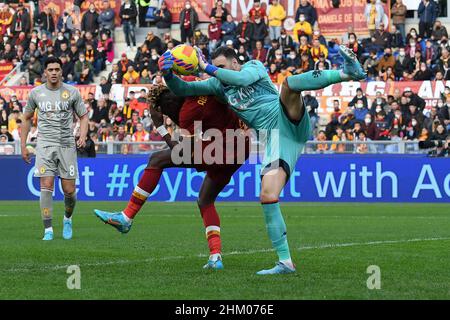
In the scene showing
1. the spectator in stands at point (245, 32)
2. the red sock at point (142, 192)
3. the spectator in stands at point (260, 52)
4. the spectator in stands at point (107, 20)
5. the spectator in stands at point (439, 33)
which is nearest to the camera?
the red sock at point (142, 192)

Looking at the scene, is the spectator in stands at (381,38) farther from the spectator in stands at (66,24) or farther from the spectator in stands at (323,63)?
the spectator in stands at (66,24)

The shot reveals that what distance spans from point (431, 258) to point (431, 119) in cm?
1537

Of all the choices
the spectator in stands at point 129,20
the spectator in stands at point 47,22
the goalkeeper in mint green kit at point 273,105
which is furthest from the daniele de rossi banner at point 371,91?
the goalkeeper in mint green kit at point 273,105

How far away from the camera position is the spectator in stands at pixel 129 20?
34031 millimetres

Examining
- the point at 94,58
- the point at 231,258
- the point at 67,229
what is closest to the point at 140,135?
the point at 94,58

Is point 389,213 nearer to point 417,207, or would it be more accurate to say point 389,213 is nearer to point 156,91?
point 417,207

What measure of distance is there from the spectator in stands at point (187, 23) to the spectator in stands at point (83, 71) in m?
2.99

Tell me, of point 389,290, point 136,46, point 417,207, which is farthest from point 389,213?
point 136,46

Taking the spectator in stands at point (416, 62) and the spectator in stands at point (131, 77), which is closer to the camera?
the spectator in stands at point (416, 62)

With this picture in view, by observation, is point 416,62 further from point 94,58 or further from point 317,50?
point 94,58

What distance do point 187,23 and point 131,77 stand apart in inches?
106

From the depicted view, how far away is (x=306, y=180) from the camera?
24.6m

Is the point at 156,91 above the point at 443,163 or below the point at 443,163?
above

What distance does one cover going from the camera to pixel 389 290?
8.42 metres
